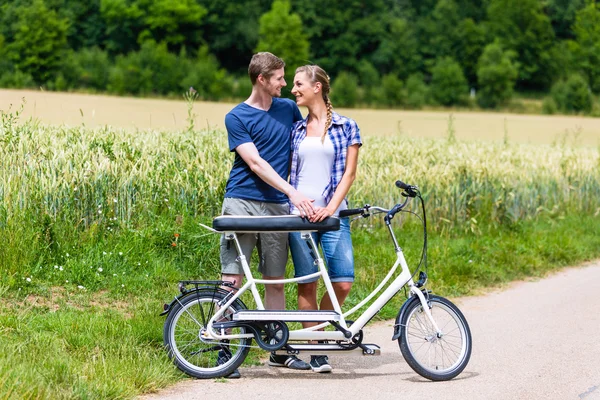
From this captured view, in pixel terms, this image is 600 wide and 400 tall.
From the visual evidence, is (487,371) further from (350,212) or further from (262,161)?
(262,161)

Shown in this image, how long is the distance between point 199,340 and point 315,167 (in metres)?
1.35

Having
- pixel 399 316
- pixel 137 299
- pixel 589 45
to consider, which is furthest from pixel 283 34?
pixel 399 316

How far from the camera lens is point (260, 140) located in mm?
6105

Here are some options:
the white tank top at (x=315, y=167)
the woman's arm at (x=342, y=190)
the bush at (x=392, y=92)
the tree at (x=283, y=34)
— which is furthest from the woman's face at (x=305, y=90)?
the tree at (x=283, y=34)

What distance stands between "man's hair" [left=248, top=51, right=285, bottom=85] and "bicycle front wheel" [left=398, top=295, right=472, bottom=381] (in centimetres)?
175

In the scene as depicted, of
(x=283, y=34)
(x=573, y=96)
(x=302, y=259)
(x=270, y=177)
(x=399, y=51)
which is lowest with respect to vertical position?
(x=573, y=96)

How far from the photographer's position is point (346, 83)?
93.0 m

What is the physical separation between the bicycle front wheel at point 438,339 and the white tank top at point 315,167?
955 mm

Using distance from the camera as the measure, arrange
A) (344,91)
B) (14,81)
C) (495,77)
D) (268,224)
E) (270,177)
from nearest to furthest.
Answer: (268,224)
(270,177)
(14,81)
(344,91)
(495,77)

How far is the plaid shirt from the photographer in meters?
6.11

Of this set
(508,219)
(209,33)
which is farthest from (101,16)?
(508,219)

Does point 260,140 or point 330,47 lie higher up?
point 330,47

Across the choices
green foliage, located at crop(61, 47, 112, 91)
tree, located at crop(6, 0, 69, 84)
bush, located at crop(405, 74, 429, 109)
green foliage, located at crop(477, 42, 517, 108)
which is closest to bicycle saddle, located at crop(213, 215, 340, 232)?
green foliage, located at crop(61, 47, 112, 91)

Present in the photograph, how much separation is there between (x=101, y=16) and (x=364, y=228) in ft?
318
